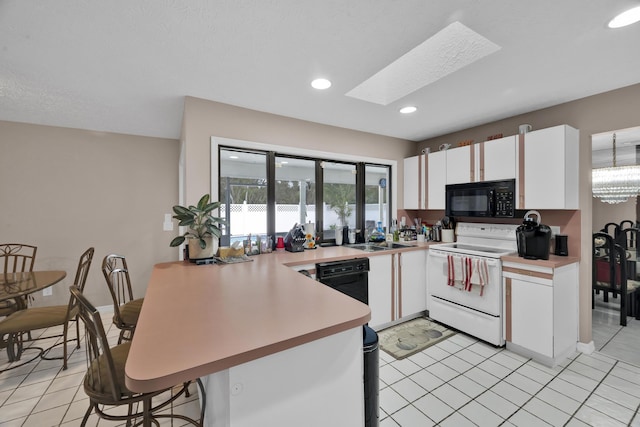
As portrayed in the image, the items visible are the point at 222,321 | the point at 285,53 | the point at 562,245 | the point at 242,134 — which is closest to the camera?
the point at 222,321

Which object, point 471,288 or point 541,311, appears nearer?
point 541,311

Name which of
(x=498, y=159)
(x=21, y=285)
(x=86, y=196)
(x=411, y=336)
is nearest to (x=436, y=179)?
(x=498, y=159)

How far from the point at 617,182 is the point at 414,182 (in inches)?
119

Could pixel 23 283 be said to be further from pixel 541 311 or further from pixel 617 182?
pixel 617 182

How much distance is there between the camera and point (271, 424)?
3.02 ft

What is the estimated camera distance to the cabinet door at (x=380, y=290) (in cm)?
279

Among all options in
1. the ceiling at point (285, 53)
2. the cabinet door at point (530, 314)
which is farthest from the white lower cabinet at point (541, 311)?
the ceiling at point (285, 53)

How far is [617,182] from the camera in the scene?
12.7ft

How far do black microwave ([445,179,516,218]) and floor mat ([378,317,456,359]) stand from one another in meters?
1.35

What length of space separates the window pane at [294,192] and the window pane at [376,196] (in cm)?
87

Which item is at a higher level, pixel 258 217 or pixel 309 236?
pixel 258 217

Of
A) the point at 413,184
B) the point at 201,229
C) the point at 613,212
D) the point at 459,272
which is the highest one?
the point at 413,184

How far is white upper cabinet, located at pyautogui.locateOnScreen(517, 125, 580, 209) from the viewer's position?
2.41 metres

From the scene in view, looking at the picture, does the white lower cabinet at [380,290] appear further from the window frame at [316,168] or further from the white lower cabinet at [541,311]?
the white lower cabinet at [541,311]
